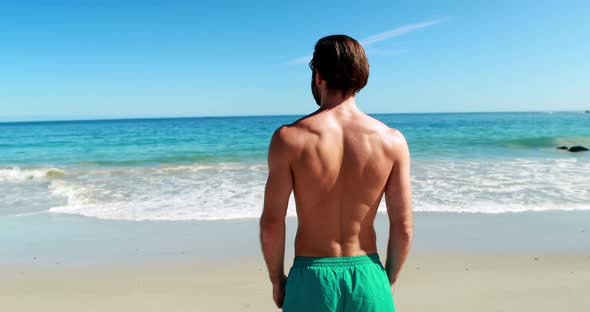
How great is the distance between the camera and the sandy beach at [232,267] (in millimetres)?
4051

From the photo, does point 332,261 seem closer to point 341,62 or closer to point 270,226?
point 270,226

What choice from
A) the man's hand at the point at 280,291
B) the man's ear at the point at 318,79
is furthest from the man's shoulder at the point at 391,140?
the man's hand at the point at 280,291

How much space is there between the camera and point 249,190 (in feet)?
33.1

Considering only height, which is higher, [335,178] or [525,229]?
[335,178]

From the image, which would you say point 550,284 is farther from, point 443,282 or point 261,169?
point 261,169

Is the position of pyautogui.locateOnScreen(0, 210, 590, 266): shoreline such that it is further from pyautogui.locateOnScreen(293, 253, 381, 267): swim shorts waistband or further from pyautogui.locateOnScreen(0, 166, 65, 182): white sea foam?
pyautogui.locateOnScreen(0, 166, 65, 182): white sea foam

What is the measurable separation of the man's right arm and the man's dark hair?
10.7 inches

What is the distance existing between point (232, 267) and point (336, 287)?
3.50m

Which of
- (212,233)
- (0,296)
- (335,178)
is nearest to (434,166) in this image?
(212,233)

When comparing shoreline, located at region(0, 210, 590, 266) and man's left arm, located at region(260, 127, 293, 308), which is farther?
shoreline, located at region(0, 210, 590, 266)

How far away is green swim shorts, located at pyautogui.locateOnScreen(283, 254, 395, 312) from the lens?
5.35ft

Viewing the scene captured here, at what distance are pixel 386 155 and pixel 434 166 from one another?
13.3 meters

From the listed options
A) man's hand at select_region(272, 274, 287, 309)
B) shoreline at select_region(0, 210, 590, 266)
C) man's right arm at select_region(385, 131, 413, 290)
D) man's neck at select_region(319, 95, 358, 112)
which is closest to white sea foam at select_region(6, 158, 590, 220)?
shoreline at select_region(0, 210, 590, 266)

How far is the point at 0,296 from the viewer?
4.30 metres
